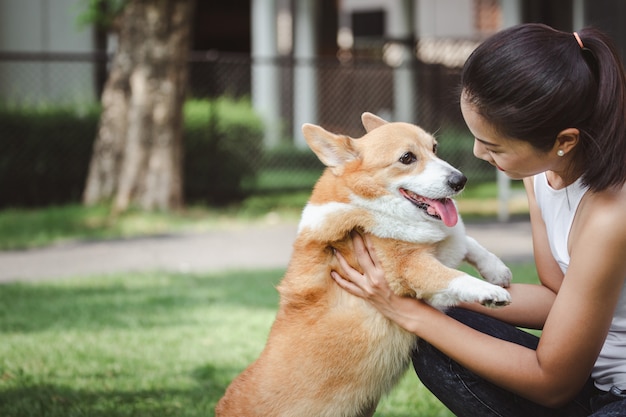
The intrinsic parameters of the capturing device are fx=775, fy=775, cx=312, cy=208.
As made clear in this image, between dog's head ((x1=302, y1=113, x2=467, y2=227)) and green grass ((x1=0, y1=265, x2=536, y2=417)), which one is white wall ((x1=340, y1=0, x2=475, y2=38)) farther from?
dog's head ((x1=302, y1=113, x2=467, y2=227))

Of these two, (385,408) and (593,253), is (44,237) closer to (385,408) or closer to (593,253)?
(385,408)

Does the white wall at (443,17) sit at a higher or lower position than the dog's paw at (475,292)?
higher

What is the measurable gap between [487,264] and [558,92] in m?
0.85

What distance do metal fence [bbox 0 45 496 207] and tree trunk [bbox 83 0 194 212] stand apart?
798mm

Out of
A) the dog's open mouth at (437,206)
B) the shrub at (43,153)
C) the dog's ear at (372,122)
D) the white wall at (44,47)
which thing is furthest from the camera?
the white wall at (44,47)

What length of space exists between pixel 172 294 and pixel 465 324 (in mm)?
3472

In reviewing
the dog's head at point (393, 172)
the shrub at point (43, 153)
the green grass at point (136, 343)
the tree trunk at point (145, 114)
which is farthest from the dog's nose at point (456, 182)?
the shrub at point (43, 153)

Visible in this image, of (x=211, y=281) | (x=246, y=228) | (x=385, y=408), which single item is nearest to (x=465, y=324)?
(x=385, y=408)

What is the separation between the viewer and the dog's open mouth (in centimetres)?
261

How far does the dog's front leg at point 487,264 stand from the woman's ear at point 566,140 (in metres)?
0.65

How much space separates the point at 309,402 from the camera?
7.83 ft

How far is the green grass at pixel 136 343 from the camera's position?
3.39m

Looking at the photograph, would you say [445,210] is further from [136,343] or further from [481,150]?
[136,343]

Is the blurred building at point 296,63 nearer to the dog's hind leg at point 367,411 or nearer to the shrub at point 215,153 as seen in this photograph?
the shrub at point 215,153
